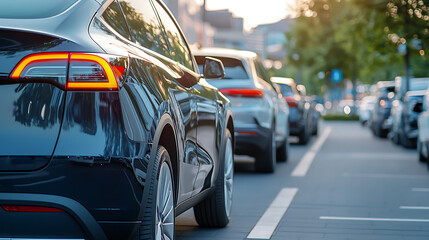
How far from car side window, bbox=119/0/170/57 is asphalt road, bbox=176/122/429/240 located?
1.90 meters

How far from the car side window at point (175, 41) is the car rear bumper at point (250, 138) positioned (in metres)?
5.98

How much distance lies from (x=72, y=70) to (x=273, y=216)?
4.44 meters

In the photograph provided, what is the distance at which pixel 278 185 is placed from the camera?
11.5m

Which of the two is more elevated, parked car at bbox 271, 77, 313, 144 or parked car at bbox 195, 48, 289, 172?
parked car at bbox 195, 48, 289, 172

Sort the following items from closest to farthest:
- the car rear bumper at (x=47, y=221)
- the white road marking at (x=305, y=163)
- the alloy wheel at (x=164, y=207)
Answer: the car rear bumper at (x=47, y=221) → the alloy wheel at (x=164, y=207) → the white road marking at (x=305, y=163)

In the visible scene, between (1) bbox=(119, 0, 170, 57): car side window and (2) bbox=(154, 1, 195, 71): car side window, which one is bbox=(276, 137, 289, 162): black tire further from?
(1) bbox=(119, 0, 170, 57): car side window

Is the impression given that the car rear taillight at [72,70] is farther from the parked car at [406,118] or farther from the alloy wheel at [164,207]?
the parked car at [406,118]

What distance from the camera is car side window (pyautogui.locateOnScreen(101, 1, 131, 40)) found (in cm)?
466

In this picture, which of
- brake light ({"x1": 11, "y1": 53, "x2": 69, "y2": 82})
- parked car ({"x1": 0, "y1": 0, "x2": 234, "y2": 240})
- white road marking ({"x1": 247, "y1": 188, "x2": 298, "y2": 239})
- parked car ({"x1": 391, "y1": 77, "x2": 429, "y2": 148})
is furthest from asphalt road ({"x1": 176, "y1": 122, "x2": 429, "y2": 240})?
parked car ({"x1": 391, "y1": 77, "x2": 429, "y2": 148})

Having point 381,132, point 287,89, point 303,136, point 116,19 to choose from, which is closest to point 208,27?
point 381,132

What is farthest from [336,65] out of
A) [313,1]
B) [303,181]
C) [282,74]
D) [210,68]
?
[282,74]

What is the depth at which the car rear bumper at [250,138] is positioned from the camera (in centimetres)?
1265

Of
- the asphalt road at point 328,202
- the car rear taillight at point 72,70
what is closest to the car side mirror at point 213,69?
the asphalt road at point 328,202

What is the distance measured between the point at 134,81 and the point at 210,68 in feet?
8.74
